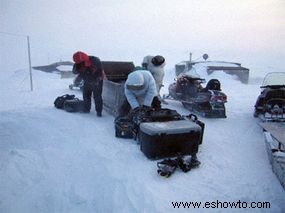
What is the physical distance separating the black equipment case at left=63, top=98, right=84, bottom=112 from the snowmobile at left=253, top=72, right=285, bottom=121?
4.62 meters

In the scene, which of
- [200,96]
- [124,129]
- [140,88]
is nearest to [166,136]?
[124,129]

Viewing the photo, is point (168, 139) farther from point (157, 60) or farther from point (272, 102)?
point (157, 60)

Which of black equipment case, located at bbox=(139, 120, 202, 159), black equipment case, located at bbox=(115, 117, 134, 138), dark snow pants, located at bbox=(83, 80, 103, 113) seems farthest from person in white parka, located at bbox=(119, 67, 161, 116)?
dark snow pants, located at bbox=(83, 80, 103, 113)

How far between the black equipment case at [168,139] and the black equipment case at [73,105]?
11.0 ft

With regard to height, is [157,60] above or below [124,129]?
above

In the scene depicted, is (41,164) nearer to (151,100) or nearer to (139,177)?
(139,177)

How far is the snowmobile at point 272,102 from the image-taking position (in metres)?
6.09

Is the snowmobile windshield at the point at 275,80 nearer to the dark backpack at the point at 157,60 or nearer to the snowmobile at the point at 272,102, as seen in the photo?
the snowmobile at the point at 272,102

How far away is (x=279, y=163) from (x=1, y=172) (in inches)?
160

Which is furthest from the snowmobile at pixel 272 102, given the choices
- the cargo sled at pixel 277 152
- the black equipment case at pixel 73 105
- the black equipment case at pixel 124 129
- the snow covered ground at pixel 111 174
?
the black equipment case at pixel 73 105

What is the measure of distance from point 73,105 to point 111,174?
384 centimetres

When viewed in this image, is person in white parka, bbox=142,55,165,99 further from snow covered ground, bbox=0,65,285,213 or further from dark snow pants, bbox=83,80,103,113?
snow covered ground, bbox=0,65,285,213

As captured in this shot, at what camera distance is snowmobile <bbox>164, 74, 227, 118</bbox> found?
22.6 ft

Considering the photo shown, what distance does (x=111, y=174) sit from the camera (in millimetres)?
3783
